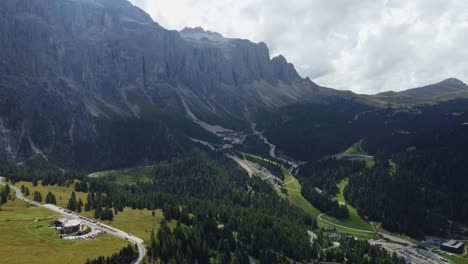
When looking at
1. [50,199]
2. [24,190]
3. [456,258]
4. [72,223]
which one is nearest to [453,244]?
[456,258]

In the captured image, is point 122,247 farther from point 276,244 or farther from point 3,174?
point 3,174

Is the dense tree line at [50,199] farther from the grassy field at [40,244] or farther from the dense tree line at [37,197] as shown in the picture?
the grassy field at [40,244]

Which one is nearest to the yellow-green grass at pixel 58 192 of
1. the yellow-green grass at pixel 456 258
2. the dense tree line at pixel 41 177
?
the dense tree line at pixel 41 177

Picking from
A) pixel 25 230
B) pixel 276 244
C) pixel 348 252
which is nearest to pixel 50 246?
pixel 25 230

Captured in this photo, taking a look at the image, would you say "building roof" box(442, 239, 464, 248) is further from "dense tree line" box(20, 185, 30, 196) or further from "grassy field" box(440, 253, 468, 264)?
"dense tree line" box(20, 185, 30, 196)

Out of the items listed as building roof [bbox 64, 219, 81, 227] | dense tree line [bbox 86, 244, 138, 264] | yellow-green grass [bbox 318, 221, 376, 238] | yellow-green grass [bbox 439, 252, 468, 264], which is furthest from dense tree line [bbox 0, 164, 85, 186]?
yellow-green grass [bbox 439, 252, 468, 264]

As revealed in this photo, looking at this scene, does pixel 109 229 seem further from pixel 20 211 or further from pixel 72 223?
pixel 20 211

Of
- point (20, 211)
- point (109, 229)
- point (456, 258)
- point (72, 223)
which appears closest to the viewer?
point (72, 223)
